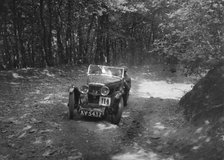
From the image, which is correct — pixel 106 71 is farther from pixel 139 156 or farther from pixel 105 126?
pixel 139 156

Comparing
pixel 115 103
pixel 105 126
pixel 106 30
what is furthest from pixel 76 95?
pixel 106 30

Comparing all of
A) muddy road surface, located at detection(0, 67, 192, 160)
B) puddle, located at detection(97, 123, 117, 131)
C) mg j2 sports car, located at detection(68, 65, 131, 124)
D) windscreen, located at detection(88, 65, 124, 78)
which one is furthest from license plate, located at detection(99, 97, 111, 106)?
windscreen, located at detection(88, 65, 124, 78)

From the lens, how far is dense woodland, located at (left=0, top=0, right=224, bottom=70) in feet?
43.3

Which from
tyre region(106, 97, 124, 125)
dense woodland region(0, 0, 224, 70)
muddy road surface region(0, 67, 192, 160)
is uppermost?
dense woodland region(0, 0, 224, 70)

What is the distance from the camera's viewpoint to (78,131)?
34.5 ft

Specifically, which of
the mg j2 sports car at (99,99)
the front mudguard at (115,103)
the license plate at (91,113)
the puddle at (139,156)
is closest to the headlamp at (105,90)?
the mg j2 sports car at (99,99)

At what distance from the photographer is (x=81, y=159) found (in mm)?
8648

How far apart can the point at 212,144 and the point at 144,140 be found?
8.04 feet

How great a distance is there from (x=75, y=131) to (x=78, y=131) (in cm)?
10

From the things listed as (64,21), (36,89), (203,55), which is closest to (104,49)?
(64,21)

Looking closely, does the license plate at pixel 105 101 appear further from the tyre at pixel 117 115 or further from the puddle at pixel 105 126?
the puddle at pixel 105 126

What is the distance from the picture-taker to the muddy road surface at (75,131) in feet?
30.0

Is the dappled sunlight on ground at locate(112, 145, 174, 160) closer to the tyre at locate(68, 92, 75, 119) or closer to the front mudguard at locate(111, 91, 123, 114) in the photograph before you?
the front mudguard at locate(111, 91, 123, 114)

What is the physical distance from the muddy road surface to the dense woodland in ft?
10.3
